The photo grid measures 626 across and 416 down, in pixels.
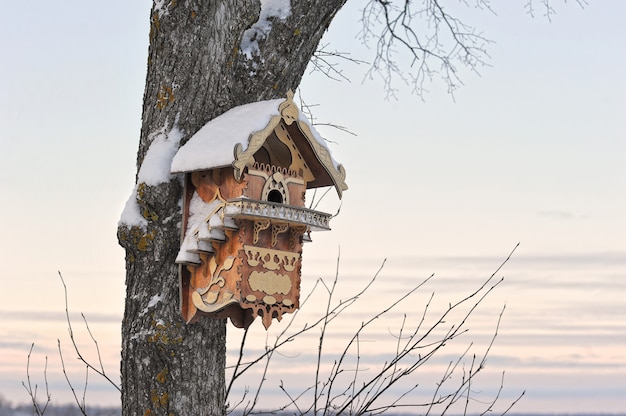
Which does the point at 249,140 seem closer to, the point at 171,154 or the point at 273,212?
the point at 273,212

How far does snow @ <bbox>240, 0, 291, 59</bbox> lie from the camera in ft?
12.7

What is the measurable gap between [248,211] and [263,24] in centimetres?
105

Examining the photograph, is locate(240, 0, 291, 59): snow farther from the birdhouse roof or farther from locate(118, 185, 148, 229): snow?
locate(118, 185, 148, 229): snow

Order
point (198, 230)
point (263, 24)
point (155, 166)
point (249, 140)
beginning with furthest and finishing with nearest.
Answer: point (263, 24) < point (155, 166) < point (198, 230) < point (249, 140)

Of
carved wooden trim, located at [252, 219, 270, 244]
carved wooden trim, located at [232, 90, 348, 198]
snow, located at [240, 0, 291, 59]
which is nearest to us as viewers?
carved wooden trim, located at [232, 90, 348, 198]

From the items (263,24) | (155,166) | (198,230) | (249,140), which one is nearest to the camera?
(249,140)

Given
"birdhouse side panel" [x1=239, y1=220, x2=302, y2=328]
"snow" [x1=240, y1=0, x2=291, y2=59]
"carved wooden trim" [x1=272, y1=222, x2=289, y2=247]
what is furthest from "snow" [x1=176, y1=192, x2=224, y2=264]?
"snow" [x1=240, y1=0, x2=291, y2=59]

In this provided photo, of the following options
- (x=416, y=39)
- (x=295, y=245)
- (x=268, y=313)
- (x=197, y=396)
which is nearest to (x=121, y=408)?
(x=197, y=396)

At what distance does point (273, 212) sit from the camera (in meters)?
3.42

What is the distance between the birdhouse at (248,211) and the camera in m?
3.40

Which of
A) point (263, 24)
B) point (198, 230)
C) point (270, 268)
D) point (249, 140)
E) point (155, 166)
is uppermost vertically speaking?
point (263, 24)

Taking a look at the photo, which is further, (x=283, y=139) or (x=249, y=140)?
(x=283, y=139)

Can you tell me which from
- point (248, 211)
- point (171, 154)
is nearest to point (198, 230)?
point (248, 211)

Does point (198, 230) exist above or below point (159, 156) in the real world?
below
